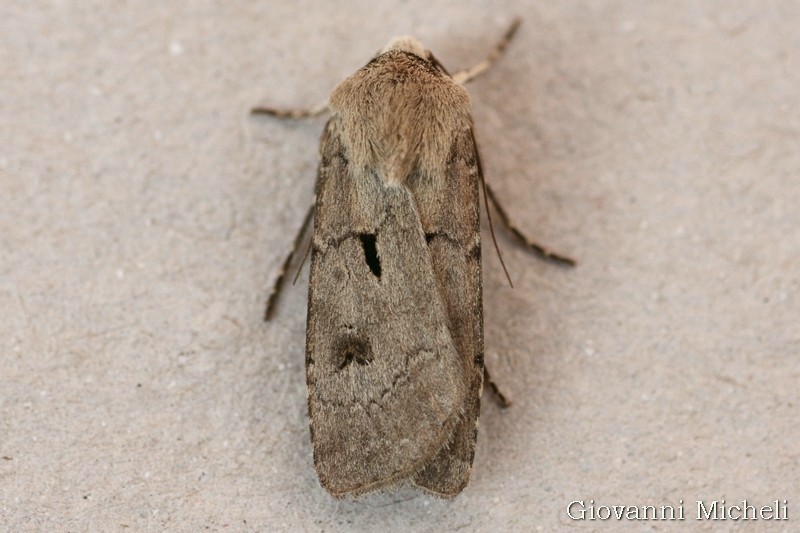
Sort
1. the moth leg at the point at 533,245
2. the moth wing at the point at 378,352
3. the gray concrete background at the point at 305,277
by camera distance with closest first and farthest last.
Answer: the moth wing at the point at 378,352 < the gray concrete background at the point at 305,277 < the moth leg at the point at 533,245

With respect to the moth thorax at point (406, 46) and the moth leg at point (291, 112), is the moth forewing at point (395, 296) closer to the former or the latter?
the moth thorax at point (406, 46)

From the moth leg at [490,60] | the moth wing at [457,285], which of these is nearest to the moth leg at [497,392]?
the moth wing at [457,285]

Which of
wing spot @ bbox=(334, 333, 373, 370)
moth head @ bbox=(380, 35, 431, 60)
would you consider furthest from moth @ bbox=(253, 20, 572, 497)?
moth head @ bbox=(380, 35, 431, 60)

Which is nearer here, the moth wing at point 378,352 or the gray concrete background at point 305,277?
the moth wing at point 378,352

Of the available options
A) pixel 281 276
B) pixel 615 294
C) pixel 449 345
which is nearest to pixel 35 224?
pixel 281 276

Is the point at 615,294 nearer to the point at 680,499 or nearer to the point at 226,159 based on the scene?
the point at 680,499

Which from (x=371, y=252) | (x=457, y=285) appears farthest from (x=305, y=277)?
(x=457, y=285)

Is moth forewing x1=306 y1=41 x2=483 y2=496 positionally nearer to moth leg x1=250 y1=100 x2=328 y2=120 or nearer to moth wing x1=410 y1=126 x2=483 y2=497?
moth wing x1=410 y1=126 x2=483 y2=497
